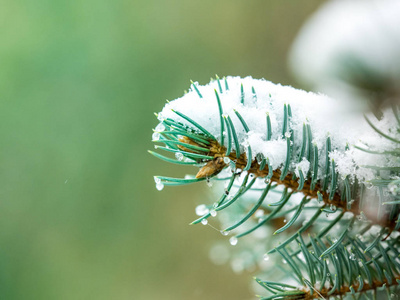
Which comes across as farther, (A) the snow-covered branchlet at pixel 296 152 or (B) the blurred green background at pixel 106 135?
(B) the blurred green background at pixel 106 135

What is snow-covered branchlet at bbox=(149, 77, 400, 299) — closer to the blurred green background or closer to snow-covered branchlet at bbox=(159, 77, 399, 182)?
snow-covered branchlet at bbox=(159, 77, 399, 182)

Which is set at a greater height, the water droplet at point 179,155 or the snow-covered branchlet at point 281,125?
the snow-covered branchlet at point 281,125

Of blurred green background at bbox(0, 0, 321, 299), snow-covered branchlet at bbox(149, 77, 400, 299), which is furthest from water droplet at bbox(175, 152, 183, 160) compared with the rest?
blurred green background at bbox(0, 0, 321, 299)

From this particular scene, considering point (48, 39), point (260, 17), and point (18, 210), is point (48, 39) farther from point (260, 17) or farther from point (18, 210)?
point (260, 17)

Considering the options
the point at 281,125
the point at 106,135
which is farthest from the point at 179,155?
the point at 106,135

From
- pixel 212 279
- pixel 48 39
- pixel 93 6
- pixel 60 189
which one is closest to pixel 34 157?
pixel 60 189

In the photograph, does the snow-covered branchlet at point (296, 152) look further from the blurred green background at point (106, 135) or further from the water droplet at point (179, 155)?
the blurred green background at point (106, 135)

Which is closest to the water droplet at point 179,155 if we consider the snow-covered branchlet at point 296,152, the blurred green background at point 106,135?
the snow-covered branchlet at point 296,152

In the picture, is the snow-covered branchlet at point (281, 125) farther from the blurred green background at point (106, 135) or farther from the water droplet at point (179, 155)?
the blurred green background at point (106, 135)
